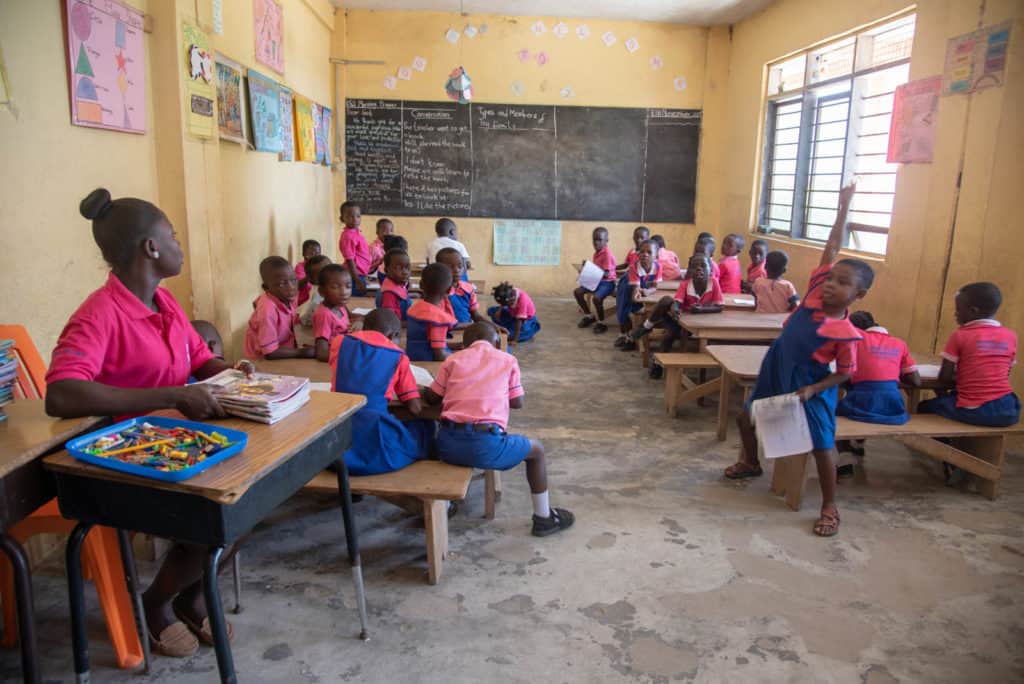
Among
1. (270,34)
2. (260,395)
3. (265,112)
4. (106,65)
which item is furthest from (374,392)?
(270,34)

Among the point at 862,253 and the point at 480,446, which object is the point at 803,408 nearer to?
the point at 480,446

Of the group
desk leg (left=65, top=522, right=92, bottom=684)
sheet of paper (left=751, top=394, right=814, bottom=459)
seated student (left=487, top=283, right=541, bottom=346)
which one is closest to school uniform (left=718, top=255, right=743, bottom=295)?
seated student (left=487, top=283, right=541, bottom=346)

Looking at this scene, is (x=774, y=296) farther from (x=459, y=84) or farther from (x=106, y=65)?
(x=106, y=65)

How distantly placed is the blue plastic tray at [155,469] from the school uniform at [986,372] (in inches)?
127

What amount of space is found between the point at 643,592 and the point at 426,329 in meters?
1.73

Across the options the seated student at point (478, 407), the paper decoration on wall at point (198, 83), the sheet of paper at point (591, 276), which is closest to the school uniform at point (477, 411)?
the seated student at point (478, 407)

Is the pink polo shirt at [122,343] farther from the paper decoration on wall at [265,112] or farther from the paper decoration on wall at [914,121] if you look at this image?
the paper decoration on wall at [914,121]

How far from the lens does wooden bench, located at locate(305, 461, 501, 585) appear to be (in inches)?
92.2

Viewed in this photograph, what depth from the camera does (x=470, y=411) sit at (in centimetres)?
255

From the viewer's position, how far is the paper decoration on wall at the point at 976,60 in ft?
13.5

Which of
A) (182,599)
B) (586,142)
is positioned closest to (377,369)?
(182,599)

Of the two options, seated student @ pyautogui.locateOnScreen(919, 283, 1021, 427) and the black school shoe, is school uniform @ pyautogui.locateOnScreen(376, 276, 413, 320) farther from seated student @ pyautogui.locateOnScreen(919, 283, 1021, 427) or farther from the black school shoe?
seated student @ pyautogui.locateOnScreen(919, 283, 1021, 427)

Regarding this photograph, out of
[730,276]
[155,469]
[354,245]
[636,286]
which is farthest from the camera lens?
[354,245]

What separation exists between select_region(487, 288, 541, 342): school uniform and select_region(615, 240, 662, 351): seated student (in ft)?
2.64
